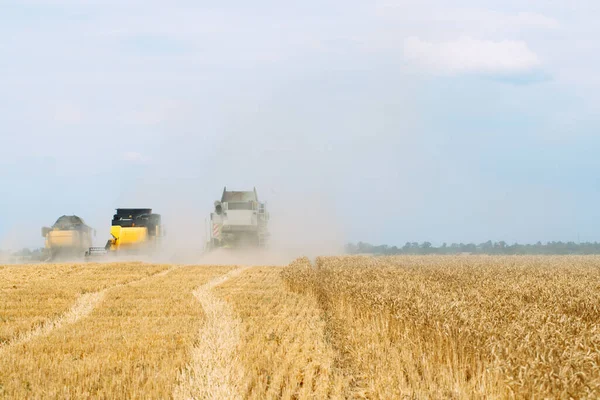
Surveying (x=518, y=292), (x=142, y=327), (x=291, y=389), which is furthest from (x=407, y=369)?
(x=518, y=292)

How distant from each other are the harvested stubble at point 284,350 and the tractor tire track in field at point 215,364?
0.15 m

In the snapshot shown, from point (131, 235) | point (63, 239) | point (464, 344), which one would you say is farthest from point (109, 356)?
point (63, 239)

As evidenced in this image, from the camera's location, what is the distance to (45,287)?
23.3 m

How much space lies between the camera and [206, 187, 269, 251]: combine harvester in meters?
42.8

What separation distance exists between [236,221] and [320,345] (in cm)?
3169

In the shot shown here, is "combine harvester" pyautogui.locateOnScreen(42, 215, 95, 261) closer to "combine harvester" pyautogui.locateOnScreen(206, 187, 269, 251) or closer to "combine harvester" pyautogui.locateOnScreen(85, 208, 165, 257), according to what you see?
→ "combine harvester" pyautogui.locateOnScreen(85, 208, 165, 257)

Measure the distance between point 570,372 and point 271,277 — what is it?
22363mm

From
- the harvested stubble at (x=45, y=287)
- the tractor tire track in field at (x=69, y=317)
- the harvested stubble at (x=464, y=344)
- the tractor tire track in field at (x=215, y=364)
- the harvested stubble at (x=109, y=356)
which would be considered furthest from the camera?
the harvested stubble at (x=45, y=287)

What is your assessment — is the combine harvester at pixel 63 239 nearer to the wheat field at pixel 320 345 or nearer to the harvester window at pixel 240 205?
the harvester window at pixel 240 205

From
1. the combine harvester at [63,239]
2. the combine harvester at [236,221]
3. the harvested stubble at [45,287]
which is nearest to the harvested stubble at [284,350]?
the harvested stubble at [45,287]

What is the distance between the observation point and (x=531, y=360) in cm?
708

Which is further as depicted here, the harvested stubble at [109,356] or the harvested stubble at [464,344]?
the harvested stubble at [109,356]

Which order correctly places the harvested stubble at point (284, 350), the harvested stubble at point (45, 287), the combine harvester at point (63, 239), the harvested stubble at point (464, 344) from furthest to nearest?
the combine harvester at point (63, 239) → the harvested stubble at point (45, 287) → the harvested stubble at point (284, 350) → the harvested stubble at point (464, 344)

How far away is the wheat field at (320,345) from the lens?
784cm
